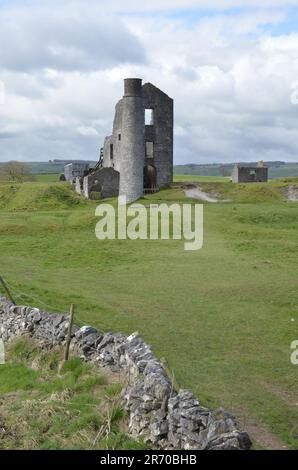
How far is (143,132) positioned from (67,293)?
130ft

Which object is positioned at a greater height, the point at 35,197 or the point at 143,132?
the point at 143,132

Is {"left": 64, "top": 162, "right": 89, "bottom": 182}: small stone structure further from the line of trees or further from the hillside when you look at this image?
the line of trees

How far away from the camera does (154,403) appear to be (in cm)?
1224

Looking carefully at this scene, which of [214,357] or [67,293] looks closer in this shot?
[214,357]

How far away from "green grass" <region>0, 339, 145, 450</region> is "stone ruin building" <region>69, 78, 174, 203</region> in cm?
4490

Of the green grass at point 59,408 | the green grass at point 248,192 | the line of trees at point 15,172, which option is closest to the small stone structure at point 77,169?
the green grass at point 248,192

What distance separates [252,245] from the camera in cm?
3703

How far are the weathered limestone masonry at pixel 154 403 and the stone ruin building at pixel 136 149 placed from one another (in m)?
44.9

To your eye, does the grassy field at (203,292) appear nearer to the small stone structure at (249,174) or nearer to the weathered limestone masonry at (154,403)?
the weathered limestone masonry at (154,403)

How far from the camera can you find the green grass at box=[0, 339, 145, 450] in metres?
12.5

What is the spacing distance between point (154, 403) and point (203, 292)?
1367cm

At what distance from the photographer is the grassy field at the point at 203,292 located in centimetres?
1516

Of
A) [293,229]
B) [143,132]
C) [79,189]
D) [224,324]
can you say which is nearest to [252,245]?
[293,229]
